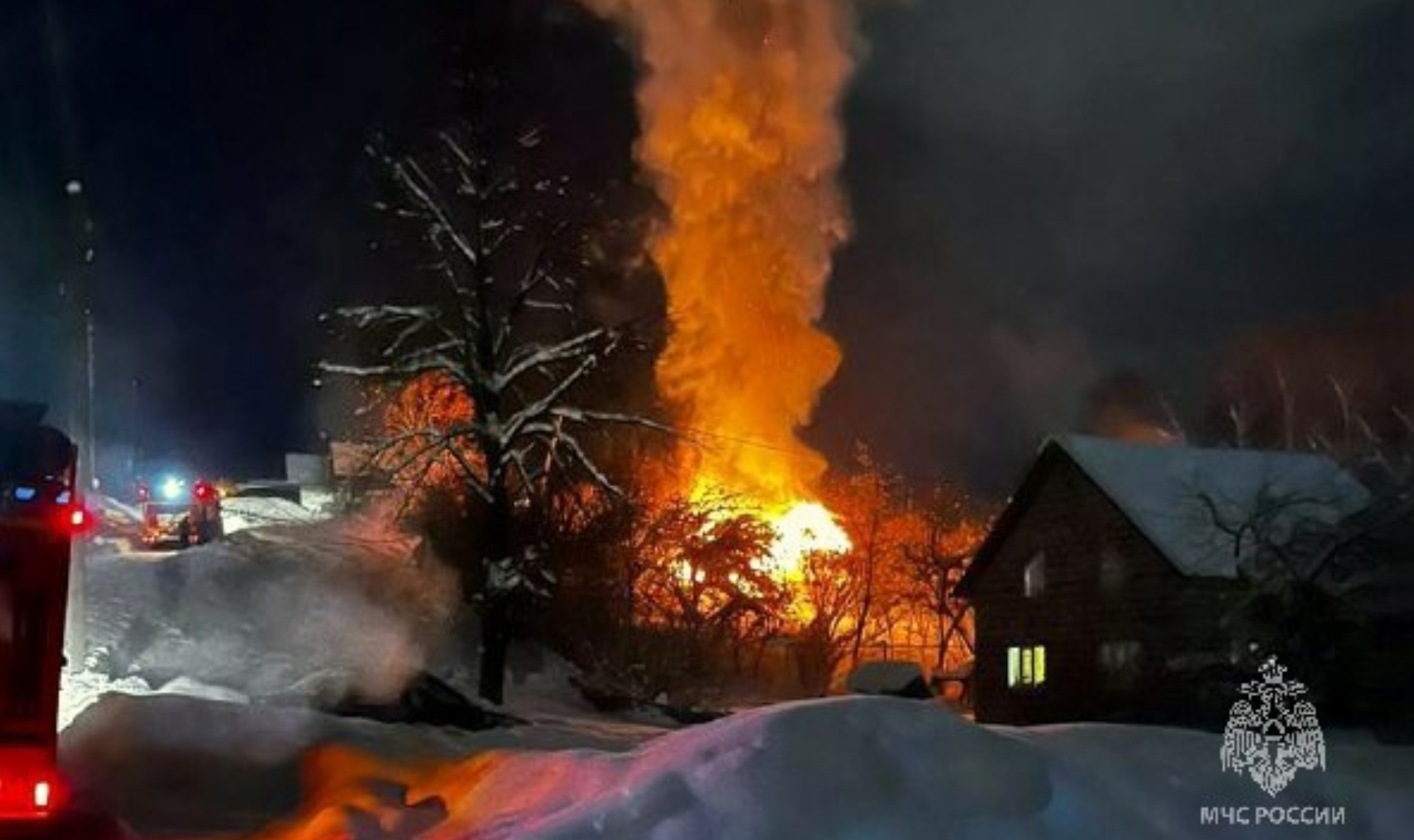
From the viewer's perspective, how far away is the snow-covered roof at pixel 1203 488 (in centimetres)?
3438

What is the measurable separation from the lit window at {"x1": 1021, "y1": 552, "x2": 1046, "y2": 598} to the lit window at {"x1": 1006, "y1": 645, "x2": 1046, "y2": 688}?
1394 millimetres

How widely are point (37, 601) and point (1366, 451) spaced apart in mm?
34804

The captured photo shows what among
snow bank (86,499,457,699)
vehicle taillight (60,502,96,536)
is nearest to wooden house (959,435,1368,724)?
snow bank (86,499,457,699)

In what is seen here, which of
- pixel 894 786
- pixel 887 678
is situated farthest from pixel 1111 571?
pixel 894 786

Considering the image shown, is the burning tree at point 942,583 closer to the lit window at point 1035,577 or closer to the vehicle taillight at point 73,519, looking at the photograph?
the lit window at point 1035,577

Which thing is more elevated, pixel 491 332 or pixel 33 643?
pixel 491 332

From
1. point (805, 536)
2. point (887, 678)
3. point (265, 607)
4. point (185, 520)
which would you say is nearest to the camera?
point (265, 607)

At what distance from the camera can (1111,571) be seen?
3828 centimetres

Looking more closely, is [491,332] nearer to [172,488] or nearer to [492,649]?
[492,649]

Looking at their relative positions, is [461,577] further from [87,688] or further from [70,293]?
[70,293]

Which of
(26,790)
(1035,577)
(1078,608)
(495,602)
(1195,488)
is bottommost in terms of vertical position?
(26,790)

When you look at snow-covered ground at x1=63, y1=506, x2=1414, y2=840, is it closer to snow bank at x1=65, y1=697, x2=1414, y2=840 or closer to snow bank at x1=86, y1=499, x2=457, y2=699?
snow bank at x1=65, y1=697, x2=1414, y2=840

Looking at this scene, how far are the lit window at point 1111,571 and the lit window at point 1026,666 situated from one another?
295 cm

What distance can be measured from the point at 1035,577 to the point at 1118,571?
369 cm
